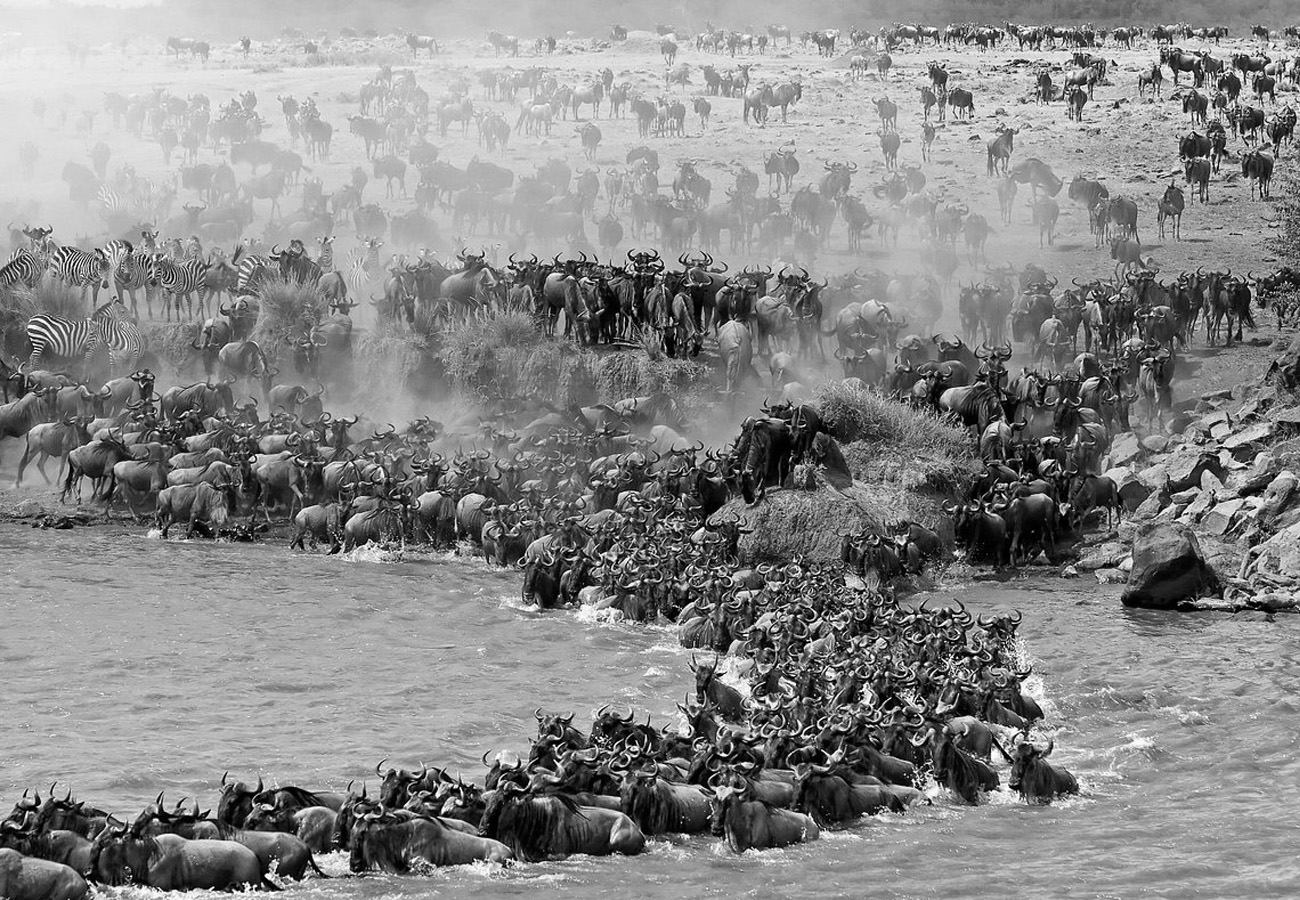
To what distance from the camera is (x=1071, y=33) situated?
6906cm

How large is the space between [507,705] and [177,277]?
17.4 metres

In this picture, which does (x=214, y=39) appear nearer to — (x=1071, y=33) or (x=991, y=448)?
(x=1071, y=33)

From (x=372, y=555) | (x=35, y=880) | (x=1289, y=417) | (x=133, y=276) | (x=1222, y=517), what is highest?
A: (x=133, y=276)

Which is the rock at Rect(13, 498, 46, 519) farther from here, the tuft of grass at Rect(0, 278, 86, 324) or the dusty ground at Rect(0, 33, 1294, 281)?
the dusty ground at Rect(0, 33, 1294, 281)

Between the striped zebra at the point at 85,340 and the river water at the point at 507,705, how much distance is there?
6.34m

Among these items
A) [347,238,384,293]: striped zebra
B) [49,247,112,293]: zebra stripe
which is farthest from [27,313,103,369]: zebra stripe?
[347,238,384,293]: striped zebra

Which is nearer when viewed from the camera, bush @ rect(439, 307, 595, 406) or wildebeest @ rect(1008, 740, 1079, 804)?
wildebeest @ rect(1008, 740, 1079, 804)

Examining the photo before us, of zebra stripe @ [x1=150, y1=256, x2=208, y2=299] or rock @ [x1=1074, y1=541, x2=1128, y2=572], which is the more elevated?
zebra stripe @ [x1=150, y1=256, x2=208, y2=299]

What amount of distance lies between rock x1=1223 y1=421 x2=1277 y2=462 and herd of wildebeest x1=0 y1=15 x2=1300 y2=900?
6.60 ft

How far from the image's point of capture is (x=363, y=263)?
34375mm

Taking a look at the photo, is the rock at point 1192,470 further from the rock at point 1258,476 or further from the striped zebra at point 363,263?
the striped zebra at point 363,263

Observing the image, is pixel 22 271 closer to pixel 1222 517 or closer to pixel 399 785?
pixel 1222 517

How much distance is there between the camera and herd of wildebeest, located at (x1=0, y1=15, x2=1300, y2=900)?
477 inches

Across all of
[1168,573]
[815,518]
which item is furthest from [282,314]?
[1168,573]
